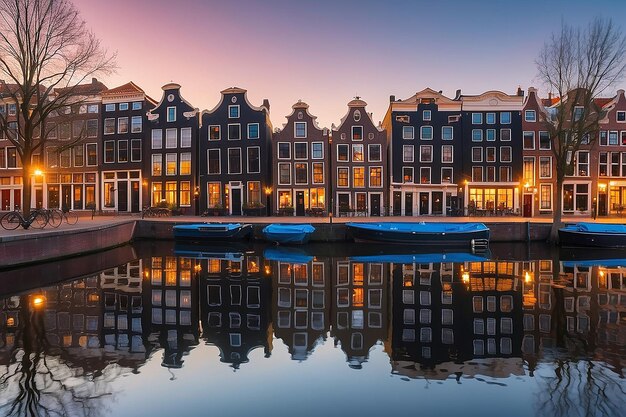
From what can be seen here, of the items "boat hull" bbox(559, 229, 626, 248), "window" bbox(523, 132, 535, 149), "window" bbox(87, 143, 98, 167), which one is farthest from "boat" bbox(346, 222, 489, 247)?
"window" bbox(87, 143, 98, 167)

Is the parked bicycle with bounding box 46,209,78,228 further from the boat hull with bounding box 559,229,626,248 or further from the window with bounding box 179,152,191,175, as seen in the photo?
the boat hull with bounding box 559,229,626,248

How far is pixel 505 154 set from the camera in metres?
42.6

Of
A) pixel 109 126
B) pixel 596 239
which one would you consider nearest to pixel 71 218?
pixel 109 126

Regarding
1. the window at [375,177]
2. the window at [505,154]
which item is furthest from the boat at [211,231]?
the window at [505,154]

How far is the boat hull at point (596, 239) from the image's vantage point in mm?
26500

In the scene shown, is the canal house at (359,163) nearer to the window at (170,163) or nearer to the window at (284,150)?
the window at (284,150)

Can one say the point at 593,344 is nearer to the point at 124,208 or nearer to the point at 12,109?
the point at 124,208

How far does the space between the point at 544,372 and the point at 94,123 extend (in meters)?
49.5

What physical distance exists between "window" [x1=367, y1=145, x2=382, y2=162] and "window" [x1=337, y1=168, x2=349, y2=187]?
299cm

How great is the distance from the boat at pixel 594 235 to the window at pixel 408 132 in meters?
18.9

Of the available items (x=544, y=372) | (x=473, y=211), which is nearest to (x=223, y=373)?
(x=544, y=372)

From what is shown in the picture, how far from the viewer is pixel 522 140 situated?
4247cm

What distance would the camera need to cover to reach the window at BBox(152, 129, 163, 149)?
42.9m

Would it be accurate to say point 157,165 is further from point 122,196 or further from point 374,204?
point 374,204
